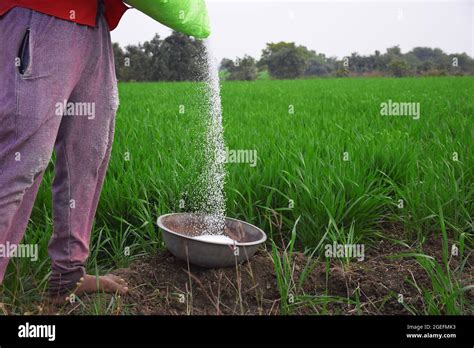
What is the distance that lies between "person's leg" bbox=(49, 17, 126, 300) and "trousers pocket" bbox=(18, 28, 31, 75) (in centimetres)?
20

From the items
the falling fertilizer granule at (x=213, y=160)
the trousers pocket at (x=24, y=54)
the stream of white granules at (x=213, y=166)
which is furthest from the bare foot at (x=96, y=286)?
the trousers pocket at (x=24, y=54)

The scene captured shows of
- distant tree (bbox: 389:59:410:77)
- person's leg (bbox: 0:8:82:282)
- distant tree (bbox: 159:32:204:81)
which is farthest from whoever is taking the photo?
distant tree (bbox: 389:59:410:77)

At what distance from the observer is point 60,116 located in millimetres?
1622

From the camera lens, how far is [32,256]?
208 centimetres

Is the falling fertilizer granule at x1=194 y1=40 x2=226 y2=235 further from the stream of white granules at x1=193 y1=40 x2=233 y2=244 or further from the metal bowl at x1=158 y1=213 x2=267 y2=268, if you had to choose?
the metal bowl at x1=158 y1=213 x2=267 y2=268

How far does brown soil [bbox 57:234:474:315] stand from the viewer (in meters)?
1.92

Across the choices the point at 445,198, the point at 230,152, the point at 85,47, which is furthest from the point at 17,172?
the point at 445,198

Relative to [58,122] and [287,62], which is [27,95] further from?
[287,62]

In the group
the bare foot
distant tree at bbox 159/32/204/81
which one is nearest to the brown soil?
the bare foot

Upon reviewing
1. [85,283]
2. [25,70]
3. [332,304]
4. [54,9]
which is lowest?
[332,304]

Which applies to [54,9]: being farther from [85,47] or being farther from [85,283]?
[85,283]

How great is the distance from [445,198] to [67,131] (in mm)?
1802

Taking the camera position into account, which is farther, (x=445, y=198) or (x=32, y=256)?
(x=445, y=198)
